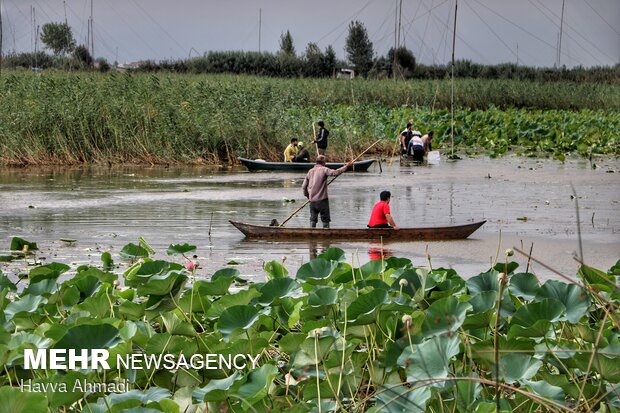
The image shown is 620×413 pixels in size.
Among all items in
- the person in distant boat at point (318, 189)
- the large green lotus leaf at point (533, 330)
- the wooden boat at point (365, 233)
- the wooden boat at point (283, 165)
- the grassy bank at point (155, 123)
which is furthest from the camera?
the grassy bank at point (155, 123)

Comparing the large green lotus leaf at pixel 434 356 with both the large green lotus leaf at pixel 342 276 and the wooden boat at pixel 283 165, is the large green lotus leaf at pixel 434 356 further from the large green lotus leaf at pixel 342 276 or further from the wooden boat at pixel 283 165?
the wooden boat at pixel 283 165

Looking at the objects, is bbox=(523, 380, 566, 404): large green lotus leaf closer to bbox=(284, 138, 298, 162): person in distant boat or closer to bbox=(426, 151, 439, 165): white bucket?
bbox=(284, 138, 298, 162): person in distant boat

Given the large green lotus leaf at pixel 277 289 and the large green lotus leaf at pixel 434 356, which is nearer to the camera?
the large green lotus leaf at pixel 434 356

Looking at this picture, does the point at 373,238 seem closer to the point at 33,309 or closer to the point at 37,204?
the point at 37,204

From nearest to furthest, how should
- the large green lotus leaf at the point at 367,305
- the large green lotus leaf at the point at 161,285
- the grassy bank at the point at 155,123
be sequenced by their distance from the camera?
the large green lotus leaf at the point at 367,305 < the large green lotus leaf at the point at 161,285 < the grassy bank at the point at 155,123

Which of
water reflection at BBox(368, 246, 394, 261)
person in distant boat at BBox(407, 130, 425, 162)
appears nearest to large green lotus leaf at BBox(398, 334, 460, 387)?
water reflection at BBox(368, 246, 394, 261)

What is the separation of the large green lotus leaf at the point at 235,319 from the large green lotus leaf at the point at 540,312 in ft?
3.45

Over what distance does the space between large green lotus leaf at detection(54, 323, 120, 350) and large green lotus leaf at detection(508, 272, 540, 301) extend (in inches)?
77.0

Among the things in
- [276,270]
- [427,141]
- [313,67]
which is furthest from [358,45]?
[276,270]

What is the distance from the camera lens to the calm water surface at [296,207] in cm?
1258

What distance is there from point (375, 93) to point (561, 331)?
129ft

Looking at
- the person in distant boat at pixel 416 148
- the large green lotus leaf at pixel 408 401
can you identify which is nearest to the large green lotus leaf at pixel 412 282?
the large green lotus leaf at pixel 408 401

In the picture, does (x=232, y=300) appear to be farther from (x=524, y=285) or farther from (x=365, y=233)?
(x=365, y=233)

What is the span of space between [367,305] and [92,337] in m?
1.11
